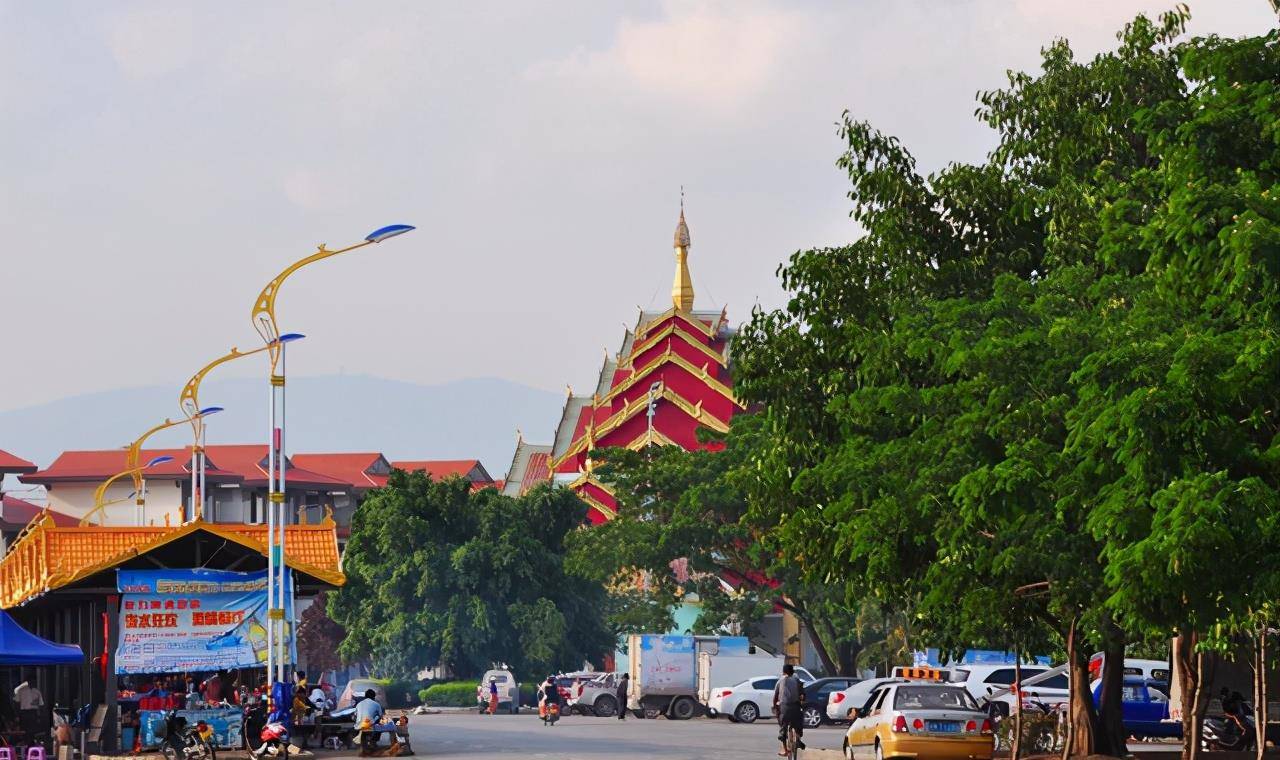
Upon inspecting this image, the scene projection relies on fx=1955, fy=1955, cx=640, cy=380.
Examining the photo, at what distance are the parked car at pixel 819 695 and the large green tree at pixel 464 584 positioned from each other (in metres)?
18.0

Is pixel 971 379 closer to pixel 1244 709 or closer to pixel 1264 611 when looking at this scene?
pixel 1264 611

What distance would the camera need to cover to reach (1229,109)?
2086 centimetres

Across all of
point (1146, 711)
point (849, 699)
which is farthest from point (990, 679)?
point (1146, 711)

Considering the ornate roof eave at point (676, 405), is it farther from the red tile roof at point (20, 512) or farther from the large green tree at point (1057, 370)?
the large green tree at point (1057, 370)

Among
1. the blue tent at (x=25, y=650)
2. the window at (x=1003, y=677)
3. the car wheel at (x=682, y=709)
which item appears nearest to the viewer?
the blue tent at (x=25, y=650)

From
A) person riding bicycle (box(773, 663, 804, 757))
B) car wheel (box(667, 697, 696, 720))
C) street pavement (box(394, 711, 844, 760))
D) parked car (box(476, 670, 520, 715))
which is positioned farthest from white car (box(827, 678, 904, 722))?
parked car (box(476, 670, 520, 715))

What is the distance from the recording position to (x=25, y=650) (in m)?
31.2

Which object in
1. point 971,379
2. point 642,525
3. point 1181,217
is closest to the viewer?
point 1181,217

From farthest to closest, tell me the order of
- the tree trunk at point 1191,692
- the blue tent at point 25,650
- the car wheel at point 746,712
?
the car wheel at point 746,712 → the blue tent at point 25,650 → the tree trunk at point 1191,692

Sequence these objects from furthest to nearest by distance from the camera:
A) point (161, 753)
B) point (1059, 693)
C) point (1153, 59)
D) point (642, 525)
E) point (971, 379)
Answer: point (642, 525), point (1059, 693), point (161, 753), point (1153, 59), point (971, 379)

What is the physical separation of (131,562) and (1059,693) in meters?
22.0

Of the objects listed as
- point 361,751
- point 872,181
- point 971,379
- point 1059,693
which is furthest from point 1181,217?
point 1059,693

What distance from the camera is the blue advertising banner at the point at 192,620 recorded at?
35000 millimetres

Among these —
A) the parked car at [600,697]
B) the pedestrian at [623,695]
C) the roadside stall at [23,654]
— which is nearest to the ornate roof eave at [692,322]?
the parked car at [600,697]
